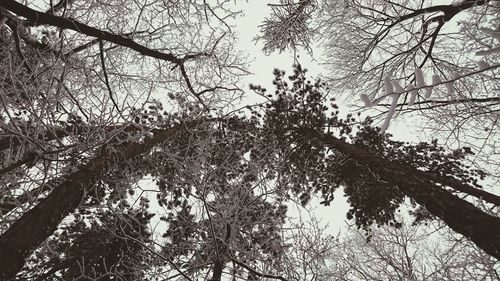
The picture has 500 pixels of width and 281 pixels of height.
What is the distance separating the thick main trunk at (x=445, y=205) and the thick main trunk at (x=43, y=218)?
14.6 ft

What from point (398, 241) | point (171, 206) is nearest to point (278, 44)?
point (171, 206)

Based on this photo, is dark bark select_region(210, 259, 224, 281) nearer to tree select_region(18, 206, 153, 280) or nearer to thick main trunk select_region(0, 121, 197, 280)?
thick main trunk select_region(0, 121, 197, 280)

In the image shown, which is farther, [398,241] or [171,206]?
[398,241]

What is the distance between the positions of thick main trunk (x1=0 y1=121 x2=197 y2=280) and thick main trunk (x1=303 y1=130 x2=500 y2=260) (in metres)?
4.44

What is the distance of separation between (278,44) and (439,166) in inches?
200

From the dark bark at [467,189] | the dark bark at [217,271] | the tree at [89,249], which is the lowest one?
the dark bark at [217,271]

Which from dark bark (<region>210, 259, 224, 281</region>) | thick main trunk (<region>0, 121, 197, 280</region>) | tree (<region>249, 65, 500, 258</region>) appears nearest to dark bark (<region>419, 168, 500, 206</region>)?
tree (<region>249, 65, 500, 258</region>)

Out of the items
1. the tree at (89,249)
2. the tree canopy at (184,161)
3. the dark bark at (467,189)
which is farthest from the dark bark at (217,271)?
the dark bark at (467,189)

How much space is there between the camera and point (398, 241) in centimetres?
1039

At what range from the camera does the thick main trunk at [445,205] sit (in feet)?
12.6

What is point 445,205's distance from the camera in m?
4.55

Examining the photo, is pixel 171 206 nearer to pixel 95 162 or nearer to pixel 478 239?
pixel 95 162

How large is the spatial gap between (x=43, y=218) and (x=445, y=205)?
5452mm

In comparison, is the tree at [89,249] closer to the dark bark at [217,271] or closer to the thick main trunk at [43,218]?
the thick main trunk at [43,218]
